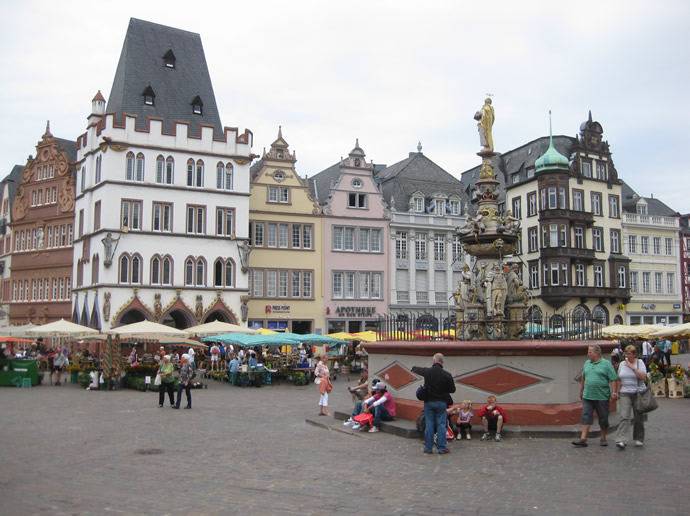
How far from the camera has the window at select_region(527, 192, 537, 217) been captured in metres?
57.2

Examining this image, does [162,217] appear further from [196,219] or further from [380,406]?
[380,406]

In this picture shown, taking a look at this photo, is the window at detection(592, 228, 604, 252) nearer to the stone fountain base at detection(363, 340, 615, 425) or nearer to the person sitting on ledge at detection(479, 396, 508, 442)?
the stone fountain base at detection(363, 340, 615, 425)

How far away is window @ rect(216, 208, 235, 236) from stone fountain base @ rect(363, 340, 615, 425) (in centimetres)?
3288

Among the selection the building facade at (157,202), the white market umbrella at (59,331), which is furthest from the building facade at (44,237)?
the white market umbrella at (59,331)

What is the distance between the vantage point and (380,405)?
49.0 ft

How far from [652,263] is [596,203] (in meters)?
8.08

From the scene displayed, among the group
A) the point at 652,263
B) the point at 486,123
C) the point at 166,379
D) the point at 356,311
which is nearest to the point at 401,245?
the point at 356,311

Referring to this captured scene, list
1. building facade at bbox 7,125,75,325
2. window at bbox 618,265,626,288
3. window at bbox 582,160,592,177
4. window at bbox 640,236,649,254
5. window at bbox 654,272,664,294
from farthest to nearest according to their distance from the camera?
window at bbox 654,272,664,294, window at bbox 640,236,649,254, window at bbox 618,265,626,288, window at bbox 582,160,592,177, building facade at bbox 7,125,75,325

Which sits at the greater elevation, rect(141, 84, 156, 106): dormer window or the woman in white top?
rect(141, 84, 156, 106): dormer window

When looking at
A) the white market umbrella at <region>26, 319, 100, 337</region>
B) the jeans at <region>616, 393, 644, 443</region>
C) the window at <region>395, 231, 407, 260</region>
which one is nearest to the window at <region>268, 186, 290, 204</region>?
the window at <region>395, 231, 407, 260</region>

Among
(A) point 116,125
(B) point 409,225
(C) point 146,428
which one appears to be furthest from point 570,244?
(C) point 146,428

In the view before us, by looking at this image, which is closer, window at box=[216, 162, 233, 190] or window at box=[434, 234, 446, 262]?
window at box=[216, 162, 233, 190]

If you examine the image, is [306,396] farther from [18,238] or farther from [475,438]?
[18,238]

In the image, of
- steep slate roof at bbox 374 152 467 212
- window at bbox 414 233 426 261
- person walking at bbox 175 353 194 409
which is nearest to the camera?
person walking at bbox 175 353 194 409
